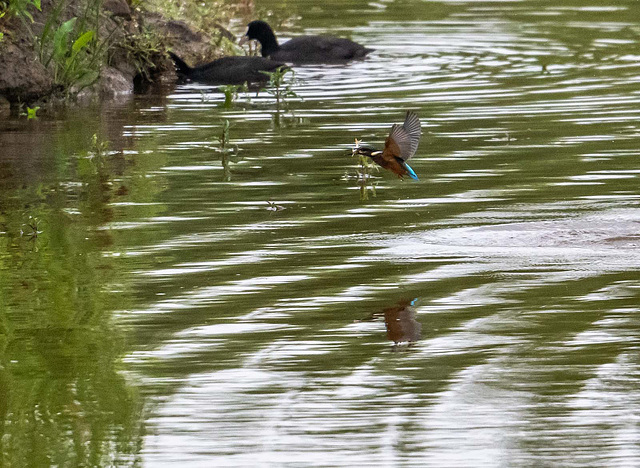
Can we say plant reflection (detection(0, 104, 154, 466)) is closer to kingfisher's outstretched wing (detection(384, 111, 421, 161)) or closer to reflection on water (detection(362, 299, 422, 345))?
reflection on water (detection(362, 299, 422, 345))

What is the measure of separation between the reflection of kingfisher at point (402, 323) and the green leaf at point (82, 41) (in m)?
6.86

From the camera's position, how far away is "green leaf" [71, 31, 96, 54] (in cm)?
1173

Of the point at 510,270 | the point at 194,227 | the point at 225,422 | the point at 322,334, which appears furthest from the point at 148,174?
the point at 225,422

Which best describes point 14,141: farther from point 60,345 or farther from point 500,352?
point 500,352

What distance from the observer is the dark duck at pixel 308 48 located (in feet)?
50.0

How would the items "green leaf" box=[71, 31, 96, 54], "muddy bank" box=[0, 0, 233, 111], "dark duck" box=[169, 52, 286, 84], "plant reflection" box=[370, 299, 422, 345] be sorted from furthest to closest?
"dark duck" box=[169, 52, 286, 84], "muddy bank" box=[0, 0, 233, 111], "green leaf" box=[71, 31, 96, 54], "plant reflection" box=[370, 299, 422, 345]

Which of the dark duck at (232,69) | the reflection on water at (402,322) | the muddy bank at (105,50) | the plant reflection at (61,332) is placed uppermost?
the muddy bank at (105,50)

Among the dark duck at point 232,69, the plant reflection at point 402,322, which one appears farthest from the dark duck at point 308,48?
the plant reflection at point 402,322

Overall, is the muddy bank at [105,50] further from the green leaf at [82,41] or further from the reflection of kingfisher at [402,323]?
the reflection of kingfisher at [402,323]

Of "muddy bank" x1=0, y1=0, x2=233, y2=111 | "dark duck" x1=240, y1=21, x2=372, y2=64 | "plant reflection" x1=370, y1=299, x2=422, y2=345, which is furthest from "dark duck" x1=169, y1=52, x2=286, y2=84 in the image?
"plant reflection" x1=370, y1=299, x2=422, y2=345

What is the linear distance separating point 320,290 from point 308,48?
32.5 feet

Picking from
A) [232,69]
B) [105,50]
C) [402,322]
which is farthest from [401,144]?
[232,69]

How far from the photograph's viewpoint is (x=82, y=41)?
1185 cm

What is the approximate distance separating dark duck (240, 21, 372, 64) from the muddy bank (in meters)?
0.58
